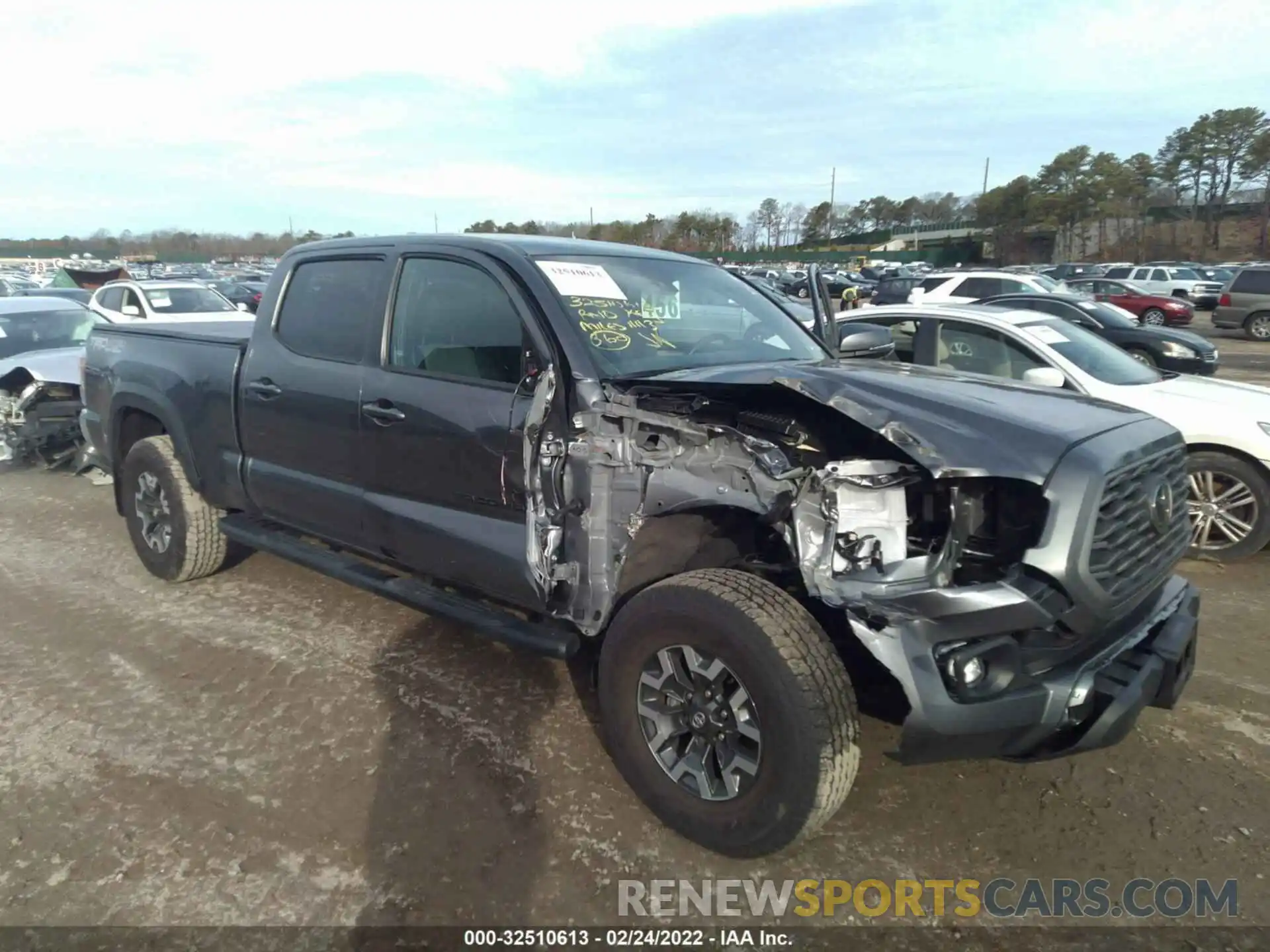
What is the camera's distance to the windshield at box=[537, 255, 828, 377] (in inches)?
131

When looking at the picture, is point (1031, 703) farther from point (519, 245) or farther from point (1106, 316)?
point (1106, 316)

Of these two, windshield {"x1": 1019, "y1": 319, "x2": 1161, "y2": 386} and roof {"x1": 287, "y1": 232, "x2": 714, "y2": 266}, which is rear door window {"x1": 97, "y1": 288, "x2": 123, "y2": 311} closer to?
roof {"x1": 287, "y1": 232, "x2": 714, "y2": 266}

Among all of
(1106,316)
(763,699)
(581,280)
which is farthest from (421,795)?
(1106,316)

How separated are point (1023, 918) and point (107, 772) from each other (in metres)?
3.21

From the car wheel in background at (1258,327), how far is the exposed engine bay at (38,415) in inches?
961

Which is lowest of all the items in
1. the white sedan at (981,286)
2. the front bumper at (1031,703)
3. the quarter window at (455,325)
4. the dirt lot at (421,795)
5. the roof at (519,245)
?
the dirt lot at (421,795)

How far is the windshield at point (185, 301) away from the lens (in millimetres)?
14352

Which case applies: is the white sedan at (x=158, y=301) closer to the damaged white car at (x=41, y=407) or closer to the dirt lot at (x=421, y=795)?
the damaged white car at (x=41, y=407)

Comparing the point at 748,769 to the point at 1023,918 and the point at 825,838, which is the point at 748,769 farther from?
the point at 1023,918

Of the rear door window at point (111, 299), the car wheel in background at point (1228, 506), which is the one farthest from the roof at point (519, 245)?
the rear door window at point (111, 299)

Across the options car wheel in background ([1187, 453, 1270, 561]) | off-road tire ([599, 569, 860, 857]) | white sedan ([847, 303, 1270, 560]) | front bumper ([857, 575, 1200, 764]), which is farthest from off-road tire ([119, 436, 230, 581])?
car wheel in background ([1187, 453, 1270, 561])

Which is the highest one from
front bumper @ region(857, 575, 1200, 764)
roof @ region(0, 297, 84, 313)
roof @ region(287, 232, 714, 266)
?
roof @ region(287, 232, 714, 266)

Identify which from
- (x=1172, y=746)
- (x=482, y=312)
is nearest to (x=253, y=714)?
(x=482, y=312)

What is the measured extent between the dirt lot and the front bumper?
509 millimetres
